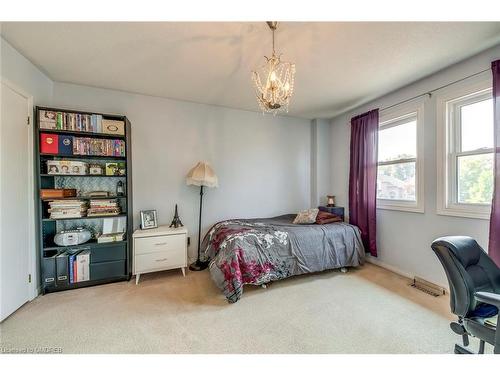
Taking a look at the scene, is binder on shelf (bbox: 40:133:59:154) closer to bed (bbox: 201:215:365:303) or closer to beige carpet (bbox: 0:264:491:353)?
beige carpet (bbox: 0:264:491:353)

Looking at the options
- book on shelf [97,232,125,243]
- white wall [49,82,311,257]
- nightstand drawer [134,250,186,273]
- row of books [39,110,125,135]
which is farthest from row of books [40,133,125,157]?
nightstand drawer [134,250,186,273]

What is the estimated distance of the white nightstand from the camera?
8.24 ft

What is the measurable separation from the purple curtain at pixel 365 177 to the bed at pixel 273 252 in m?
0.22

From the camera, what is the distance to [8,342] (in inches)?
60.6

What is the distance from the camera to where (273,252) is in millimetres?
2461

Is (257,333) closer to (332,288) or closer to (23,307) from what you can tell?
(332,288)

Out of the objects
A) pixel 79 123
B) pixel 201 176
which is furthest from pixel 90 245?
pixel 201 176

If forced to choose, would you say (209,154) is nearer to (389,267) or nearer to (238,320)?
(238,320)

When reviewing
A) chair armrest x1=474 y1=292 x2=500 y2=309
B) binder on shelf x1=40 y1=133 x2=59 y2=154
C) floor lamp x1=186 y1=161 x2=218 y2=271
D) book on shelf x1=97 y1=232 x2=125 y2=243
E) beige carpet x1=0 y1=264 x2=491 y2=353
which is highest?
binder on shelf x1=40 y1=133 x2=59 y2=154

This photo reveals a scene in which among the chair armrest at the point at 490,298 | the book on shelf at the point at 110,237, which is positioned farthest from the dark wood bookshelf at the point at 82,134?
the chair armrest at the point at 490,298

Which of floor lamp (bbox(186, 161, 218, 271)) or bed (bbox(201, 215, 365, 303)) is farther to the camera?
floor lamp (bbox(186, 161, 218, 271))

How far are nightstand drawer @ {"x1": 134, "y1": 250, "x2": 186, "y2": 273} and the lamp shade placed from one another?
0.95 meters

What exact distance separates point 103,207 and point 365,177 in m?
3.60
